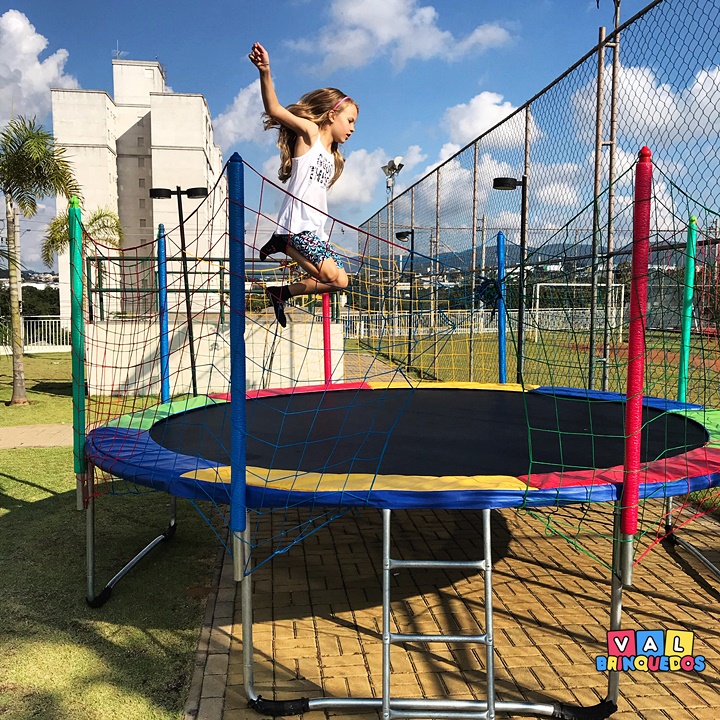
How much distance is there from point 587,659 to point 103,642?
58.5 inches

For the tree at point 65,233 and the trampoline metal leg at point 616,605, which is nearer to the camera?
the trampoline metal leg at point 616,605

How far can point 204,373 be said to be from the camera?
270 inches

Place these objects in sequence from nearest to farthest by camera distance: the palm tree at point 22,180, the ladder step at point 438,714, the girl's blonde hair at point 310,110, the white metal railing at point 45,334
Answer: the ladder step at point 438,714 < the girl's blonde hair at point 310,110 < the palm tree at point 22,180 < the white metal railing at point 45,334

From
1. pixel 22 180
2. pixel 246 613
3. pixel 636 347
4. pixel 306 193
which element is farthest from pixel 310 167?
pixel 22 180

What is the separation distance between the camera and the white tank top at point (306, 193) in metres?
2.22

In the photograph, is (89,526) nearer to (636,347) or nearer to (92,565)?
(92,565)

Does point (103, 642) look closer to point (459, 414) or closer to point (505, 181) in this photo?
point (459, 414)

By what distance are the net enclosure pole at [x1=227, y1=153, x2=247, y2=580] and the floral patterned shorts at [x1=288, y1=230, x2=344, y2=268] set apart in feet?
1.75

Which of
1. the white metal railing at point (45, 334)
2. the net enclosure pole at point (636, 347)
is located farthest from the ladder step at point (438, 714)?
the white metal railing at point (45, 334)

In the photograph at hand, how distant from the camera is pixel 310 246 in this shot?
222 centimetres

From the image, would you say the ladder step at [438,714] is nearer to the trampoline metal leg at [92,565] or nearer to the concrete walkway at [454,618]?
the concrete walkway at [454,618]

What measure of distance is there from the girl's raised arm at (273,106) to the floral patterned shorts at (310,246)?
32 cm

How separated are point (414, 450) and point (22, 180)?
6.31 m

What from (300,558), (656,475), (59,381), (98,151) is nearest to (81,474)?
(300,558)
